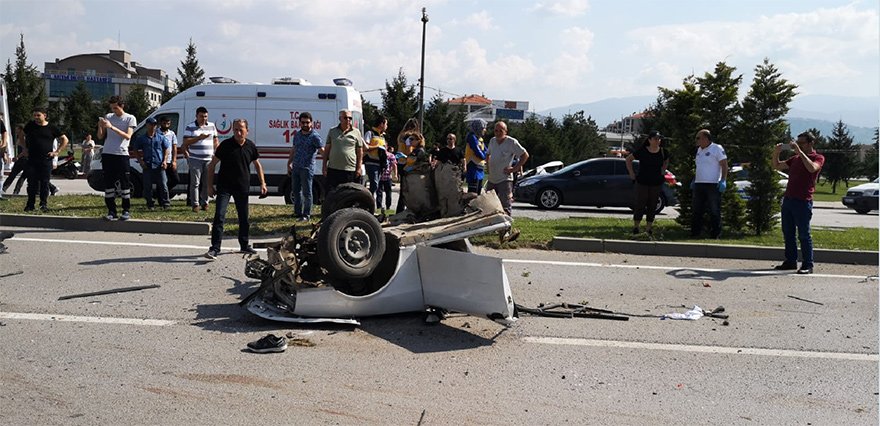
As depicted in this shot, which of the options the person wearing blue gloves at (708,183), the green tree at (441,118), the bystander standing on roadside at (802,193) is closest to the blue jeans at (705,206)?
the person wearing blue gloves at (708,183)

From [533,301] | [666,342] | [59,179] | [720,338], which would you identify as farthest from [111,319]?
[59,179]

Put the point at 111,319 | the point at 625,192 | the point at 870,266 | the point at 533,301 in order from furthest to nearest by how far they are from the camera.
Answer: the point at 625,192, the point at 870,266, the point at 533,301, the point at 111,319

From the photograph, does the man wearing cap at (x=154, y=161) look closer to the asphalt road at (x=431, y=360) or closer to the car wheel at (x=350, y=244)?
the asphalt road at (x=431, y=360)

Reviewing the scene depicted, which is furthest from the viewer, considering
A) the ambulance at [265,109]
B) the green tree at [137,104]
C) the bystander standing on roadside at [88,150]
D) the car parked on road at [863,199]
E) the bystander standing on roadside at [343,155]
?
the green tree at [137,104]

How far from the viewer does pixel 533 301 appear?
25.3ft

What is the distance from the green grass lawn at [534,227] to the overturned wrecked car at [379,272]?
4.47m

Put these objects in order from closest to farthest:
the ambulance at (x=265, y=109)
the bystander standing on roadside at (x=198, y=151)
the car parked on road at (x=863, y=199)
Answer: the bystander standing on roadside at (x=198, y=151) < the ambulance at (x=265, y=109) < the car parked on road at (x=863, y=199)

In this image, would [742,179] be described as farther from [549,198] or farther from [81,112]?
[81,112]

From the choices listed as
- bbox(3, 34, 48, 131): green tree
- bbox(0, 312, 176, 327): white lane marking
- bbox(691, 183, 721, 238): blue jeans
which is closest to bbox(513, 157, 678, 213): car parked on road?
bbox(691, 183, 721, 238): blue jeans

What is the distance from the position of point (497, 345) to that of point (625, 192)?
14422 mm

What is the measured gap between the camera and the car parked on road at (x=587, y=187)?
65.4 ft

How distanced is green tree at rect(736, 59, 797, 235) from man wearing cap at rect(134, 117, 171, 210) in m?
9.54

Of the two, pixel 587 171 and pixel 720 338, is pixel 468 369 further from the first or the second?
pixel 587 171

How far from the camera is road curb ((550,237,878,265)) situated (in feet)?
35.5
